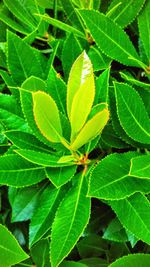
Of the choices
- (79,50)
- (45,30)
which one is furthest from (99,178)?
(45,30)

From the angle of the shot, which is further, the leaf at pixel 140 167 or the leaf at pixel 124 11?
the leaf at pixel 124 11

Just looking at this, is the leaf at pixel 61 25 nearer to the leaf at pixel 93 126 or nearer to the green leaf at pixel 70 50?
the green leaf at pixel 70 50

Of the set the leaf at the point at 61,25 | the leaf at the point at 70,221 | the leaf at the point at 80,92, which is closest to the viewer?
the leaf at the point at 80,92

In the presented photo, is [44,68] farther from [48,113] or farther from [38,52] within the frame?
[48,113]

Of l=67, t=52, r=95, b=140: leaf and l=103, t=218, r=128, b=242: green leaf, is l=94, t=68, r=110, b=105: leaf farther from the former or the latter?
l=103, t=218, r=128, b=242: green leaf

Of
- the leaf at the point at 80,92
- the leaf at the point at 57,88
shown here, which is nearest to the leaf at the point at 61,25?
the leaf at the point at 57,88

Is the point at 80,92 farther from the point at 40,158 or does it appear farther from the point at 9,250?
the point at 9,250
